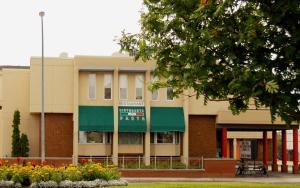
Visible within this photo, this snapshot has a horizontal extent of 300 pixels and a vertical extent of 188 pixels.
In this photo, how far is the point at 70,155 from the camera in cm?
4500

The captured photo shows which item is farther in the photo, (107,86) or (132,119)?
(107,86)

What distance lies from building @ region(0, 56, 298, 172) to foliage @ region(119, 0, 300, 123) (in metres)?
29.2

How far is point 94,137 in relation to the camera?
147 ft

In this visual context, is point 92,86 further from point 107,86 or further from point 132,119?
point 132,119

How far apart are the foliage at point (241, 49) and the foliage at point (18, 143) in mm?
31019

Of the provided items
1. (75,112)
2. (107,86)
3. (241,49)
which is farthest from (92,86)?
(241,49)

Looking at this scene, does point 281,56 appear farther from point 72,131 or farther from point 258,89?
point 72,131

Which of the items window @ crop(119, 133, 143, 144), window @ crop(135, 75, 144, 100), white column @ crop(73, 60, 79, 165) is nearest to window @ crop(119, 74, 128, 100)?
window @ crop(135, 75, 144, 100)

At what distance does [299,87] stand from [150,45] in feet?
13.3

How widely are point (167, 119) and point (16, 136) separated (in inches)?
426

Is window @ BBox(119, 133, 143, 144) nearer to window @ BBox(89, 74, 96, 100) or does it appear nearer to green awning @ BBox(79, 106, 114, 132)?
green awning @ BBox(79, 106, 114, 132)

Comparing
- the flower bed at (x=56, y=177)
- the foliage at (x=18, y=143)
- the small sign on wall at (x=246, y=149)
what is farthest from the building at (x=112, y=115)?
the small sign on wall at (x=246, y=149)

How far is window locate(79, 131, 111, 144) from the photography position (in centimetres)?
4466

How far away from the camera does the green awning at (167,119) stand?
144 feet
